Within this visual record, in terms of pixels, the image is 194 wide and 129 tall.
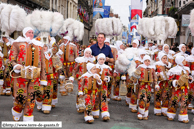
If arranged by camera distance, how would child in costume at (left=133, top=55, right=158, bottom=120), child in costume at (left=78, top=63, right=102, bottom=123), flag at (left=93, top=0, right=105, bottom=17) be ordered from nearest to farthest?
child in costume at (left=78, top=63, right=102, bottom=123)
child in costume at (left=133, top=55, right=158, bottom=120)
flag at (left=93, top=0, right=105, bottom=17)

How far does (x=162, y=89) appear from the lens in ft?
26.2

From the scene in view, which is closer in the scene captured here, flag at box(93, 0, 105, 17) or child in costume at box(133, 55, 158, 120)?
child in costume at box(133, 55, 158, 120)

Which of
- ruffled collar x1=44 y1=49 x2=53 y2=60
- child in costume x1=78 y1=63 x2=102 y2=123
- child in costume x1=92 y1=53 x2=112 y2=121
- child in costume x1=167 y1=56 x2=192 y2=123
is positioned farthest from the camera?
ruffled collar x1=44 y1=49 x2=53 y2=60

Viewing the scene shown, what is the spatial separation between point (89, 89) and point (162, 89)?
2.32 meters

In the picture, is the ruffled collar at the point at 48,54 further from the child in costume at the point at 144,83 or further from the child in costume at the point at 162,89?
the child in costume at the point at 162,89

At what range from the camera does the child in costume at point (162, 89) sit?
784 cm

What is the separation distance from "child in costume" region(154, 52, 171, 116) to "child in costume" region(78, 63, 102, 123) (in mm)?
1953

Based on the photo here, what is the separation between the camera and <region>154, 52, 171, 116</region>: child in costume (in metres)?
7.84

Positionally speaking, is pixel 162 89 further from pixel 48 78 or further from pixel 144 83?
pixel 48 78

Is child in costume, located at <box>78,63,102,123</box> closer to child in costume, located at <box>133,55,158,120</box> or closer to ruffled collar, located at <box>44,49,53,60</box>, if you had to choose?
child in costume, located at <box>133,55,158,120</box>

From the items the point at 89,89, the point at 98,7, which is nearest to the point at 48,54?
the point at 89,89

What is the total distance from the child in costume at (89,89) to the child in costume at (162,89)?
1.95 m

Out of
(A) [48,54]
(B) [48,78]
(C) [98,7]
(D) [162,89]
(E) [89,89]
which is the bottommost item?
(D) [162,89]

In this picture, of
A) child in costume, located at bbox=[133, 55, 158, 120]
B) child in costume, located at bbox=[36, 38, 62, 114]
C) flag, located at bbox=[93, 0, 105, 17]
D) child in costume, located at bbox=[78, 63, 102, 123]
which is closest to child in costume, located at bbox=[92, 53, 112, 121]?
child in costume, located at bbox=[78, 63, 102, 123]
